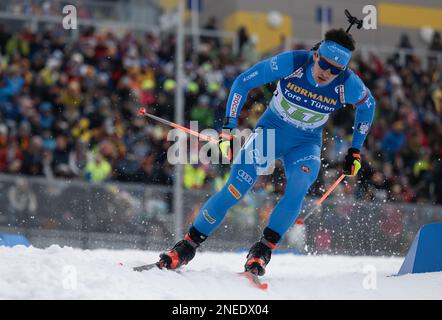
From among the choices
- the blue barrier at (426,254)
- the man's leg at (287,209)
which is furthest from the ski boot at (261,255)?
the blue barrier at (426,254)

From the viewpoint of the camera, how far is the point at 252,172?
7.16m

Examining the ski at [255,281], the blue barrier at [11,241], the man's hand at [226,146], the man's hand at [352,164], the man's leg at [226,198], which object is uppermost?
the man's hand at [226,146]

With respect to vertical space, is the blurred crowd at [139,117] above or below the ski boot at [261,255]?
above

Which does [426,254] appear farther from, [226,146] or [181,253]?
[181,253]

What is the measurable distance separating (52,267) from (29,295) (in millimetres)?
735

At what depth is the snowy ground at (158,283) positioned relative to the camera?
5.52 metres

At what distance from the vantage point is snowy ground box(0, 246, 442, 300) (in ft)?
18.1

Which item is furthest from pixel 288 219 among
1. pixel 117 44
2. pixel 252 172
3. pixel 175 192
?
pixel 117 44

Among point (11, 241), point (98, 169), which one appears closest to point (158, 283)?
point (11, 241)

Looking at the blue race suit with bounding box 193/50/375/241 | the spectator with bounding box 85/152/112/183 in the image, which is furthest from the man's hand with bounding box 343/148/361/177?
the spectator with bounding box 85/152/112/183

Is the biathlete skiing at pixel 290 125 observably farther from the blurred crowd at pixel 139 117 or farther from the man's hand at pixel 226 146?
the blurred crowd at pixel 139 117

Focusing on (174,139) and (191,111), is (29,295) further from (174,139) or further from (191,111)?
(191,111)

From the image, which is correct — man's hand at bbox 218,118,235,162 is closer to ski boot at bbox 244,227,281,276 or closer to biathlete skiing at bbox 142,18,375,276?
biathlete skiing at bbox 142,18,375,276

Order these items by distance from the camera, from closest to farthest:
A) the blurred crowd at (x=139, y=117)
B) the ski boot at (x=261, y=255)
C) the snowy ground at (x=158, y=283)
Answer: the snowy ground at (x=158, y=283) < the ski boot at (x=261, y=255) < the blurred crowd at (x=139, y=117)
